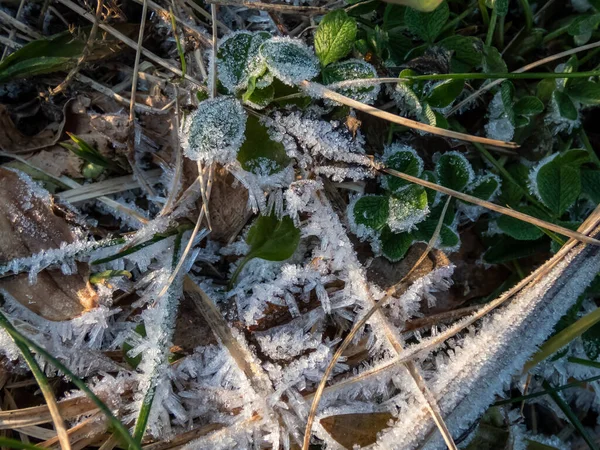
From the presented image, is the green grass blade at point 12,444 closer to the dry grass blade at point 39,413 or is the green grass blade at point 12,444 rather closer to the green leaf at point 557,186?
the dry grass blade at point 39,413

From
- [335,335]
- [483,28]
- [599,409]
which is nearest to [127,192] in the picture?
[335,335]

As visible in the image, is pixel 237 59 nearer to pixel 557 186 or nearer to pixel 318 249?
pixel 318 249

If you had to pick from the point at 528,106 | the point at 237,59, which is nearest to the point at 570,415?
the point at 528,106

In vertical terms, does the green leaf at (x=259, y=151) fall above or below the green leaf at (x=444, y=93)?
below

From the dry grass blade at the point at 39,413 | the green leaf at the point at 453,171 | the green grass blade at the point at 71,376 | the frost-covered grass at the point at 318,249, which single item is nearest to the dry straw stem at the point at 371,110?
the frost-covered grass at the point at 318,249

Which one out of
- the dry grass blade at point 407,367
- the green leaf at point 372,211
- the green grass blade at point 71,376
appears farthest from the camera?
the green leaf at point 372,211

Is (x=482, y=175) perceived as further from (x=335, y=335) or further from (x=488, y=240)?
(x=335, y=335)

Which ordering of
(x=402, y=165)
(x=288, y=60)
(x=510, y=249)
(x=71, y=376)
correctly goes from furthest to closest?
1. (x=510, y=249)
2. (x=402, y=165)
3. (x=288, y=60)
4. (x=71, y=376)
